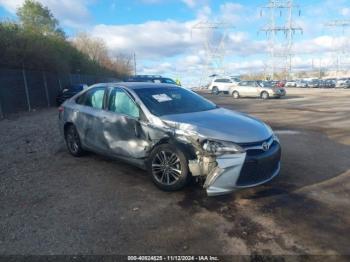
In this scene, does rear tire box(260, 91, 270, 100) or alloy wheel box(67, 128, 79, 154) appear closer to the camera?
alloy wheel box(67, 128, 79, 154)

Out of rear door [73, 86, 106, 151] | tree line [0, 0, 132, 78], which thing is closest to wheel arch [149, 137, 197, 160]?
rear door [73, 86, 106, 151]

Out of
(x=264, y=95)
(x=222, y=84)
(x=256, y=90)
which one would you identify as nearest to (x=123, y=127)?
(x=264, y=95)

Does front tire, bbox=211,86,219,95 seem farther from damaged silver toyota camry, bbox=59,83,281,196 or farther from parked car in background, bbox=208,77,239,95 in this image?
damaged silver toyota camry, bbox=59,83,281,196

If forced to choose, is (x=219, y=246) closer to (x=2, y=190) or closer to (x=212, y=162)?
(x=212, y=162)

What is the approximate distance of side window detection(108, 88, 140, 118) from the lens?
5301 millimetres

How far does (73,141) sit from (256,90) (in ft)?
79.1

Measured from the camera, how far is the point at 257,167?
432cm

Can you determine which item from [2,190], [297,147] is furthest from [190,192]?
[297,147]

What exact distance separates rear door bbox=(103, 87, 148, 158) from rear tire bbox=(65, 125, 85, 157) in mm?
1133

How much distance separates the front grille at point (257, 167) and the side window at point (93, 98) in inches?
118

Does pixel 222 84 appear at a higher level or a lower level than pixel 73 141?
lower

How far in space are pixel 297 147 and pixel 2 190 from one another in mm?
6054

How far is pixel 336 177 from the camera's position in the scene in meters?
5.39

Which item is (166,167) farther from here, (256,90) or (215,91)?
(215,91)
